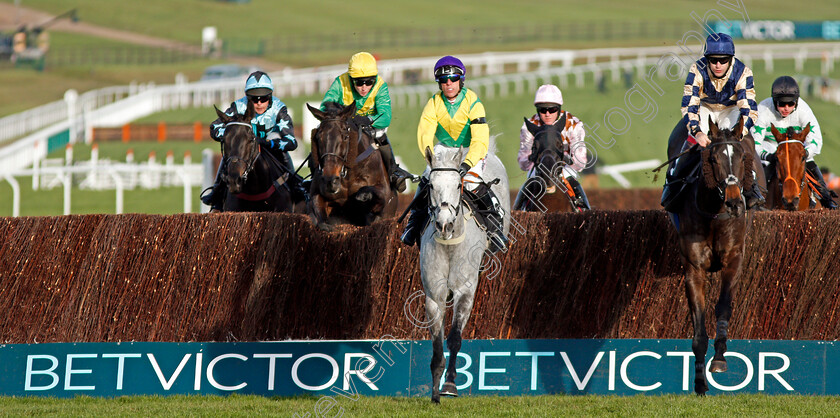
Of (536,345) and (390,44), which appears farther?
(390,44)

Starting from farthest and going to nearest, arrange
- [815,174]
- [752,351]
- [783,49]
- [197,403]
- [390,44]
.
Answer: [390,44] → [783,49] → [815,174] → [752,351] → [197,403]

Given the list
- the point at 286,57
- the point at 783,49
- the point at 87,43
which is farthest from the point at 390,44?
the point at 783,49

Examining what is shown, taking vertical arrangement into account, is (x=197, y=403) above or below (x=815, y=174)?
below

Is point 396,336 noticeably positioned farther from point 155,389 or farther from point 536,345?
point 155,389

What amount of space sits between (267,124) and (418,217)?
3138mm

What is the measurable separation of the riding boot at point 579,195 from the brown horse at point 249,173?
287 centimetres

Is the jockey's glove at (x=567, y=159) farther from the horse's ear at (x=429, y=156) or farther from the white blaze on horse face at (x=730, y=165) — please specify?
the horse's ear at (x=429, y=156)

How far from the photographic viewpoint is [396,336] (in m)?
A: 8.97

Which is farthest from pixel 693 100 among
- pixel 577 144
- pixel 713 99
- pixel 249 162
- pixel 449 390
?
pixel 249 162

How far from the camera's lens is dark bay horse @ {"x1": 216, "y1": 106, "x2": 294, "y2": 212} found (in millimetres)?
9773

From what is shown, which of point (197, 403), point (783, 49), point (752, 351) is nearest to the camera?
point (197, 403)

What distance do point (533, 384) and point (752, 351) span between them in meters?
1.72

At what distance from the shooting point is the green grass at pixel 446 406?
7.36 meters

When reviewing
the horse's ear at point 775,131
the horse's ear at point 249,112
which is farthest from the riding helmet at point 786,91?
the horse's ear at point 249,112
